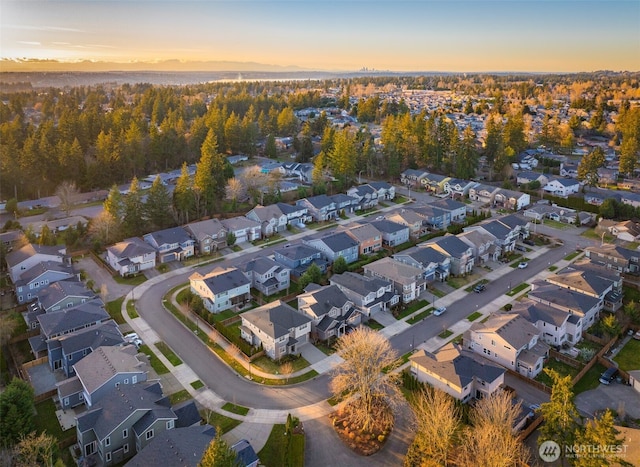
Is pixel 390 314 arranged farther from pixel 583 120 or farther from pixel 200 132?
pixel 583 120

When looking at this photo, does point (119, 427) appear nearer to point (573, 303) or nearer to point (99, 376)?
point (99, 376)

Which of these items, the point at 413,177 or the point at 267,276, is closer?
the point at 267,276

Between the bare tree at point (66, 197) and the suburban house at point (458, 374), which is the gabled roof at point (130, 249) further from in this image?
the suburban house at point (458, 374)

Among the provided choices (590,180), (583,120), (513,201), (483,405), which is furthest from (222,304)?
(583,120)

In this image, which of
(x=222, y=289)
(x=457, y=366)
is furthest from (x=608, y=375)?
(x=222, y=289)

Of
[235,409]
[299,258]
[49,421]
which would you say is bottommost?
[235,409]

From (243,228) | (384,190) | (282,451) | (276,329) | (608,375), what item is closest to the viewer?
(282,451)

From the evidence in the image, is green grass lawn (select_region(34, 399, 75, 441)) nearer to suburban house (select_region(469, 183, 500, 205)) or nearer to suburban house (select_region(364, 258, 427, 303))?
suburban house (select_region(364, 258, 427, 303))

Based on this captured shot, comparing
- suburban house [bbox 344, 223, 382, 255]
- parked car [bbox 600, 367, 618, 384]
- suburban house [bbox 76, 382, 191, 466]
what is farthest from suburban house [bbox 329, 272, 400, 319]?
suburban house [bbox 76, 382, 191, 466]
